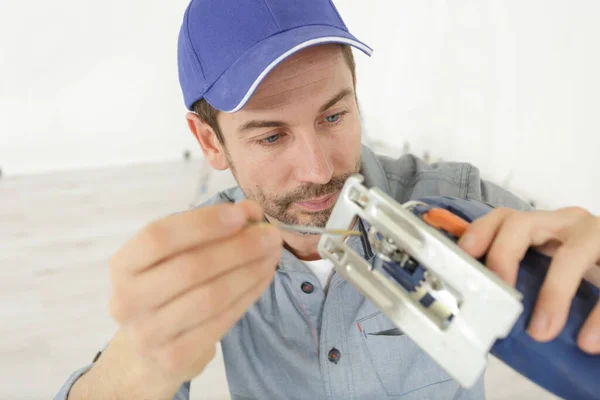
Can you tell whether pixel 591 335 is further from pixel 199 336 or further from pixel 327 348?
pixel 327 348

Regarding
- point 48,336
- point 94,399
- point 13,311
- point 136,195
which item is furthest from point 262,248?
point 136,195

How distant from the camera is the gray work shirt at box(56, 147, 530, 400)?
76 centimetres

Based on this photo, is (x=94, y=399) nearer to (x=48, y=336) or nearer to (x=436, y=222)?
(x=436, y=222)

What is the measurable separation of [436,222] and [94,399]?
0.47 meters

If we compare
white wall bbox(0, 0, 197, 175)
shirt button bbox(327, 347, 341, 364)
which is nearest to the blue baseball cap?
shirt button bbox(327, 347, 341, 364)

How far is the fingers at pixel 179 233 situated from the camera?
0.38m

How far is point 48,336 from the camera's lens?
1646 millimetres

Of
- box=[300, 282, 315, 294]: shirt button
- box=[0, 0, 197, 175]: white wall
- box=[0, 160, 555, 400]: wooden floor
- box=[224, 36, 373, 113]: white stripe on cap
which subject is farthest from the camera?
box=[0, 0, 197, 175]: white wall

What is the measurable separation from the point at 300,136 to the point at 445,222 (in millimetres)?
351

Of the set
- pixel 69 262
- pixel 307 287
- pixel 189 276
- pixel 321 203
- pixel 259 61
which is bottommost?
pixel 69 262

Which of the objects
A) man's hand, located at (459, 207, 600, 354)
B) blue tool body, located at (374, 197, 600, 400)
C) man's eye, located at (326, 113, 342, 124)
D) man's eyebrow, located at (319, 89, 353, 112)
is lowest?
blue tool body, located at (374, 197, 600, 400)

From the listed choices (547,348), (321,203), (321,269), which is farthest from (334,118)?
(547,348)

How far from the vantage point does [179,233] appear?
38 centimetres

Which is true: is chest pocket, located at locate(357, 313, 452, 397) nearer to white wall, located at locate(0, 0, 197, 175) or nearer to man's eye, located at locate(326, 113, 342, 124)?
man's eye, located at locate(326, 113, 342, 124)
